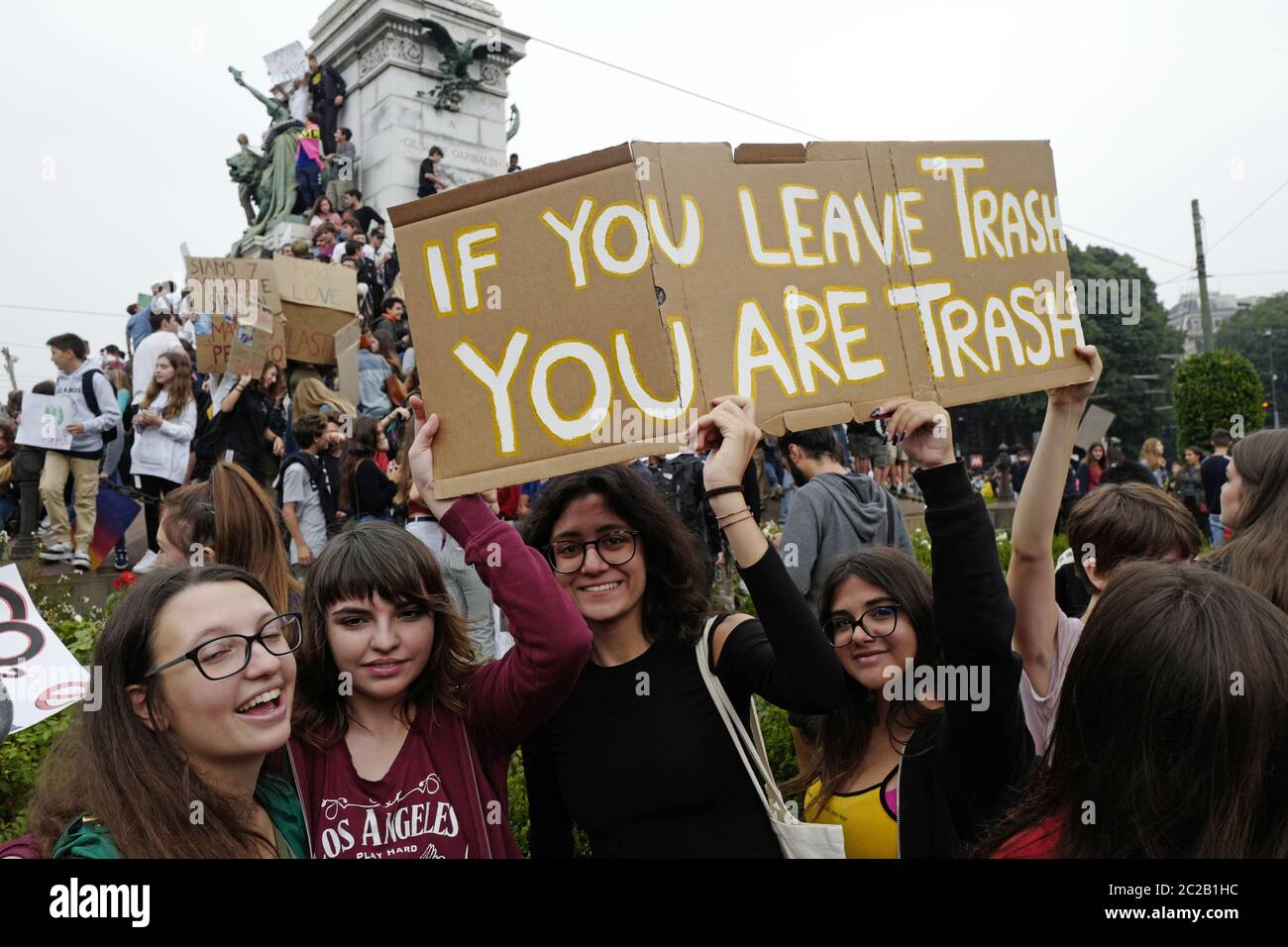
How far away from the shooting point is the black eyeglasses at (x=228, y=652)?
1.96 meters

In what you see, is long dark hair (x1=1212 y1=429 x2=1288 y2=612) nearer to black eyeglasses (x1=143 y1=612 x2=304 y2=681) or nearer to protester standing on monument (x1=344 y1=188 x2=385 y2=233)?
black eyeglasses (x1=143 y1=612 x2=304 y2=681)

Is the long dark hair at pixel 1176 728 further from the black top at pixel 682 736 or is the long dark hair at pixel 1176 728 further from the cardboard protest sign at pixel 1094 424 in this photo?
the cardboard protest sign at pixel 1094 424

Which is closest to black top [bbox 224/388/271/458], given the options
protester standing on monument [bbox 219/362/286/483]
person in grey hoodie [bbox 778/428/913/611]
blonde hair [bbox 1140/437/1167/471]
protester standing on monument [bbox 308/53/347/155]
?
protester standing on monument [bbox 219/362/286/483]

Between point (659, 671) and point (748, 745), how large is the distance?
28 cm

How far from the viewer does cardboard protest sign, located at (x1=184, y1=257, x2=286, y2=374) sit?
7.80 metres

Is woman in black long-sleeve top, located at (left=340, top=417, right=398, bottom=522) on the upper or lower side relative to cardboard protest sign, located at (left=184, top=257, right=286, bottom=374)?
lower

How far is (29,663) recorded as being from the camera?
10.8ft

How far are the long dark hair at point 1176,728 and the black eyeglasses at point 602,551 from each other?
1.15m

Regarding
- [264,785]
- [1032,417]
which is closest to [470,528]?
[264,785]

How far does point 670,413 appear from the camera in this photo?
2.29 meters

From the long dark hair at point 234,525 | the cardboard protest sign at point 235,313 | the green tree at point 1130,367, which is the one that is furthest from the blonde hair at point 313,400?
the green tree at point 1130,367

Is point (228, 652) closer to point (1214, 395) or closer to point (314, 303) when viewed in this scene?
point (314, 303)
